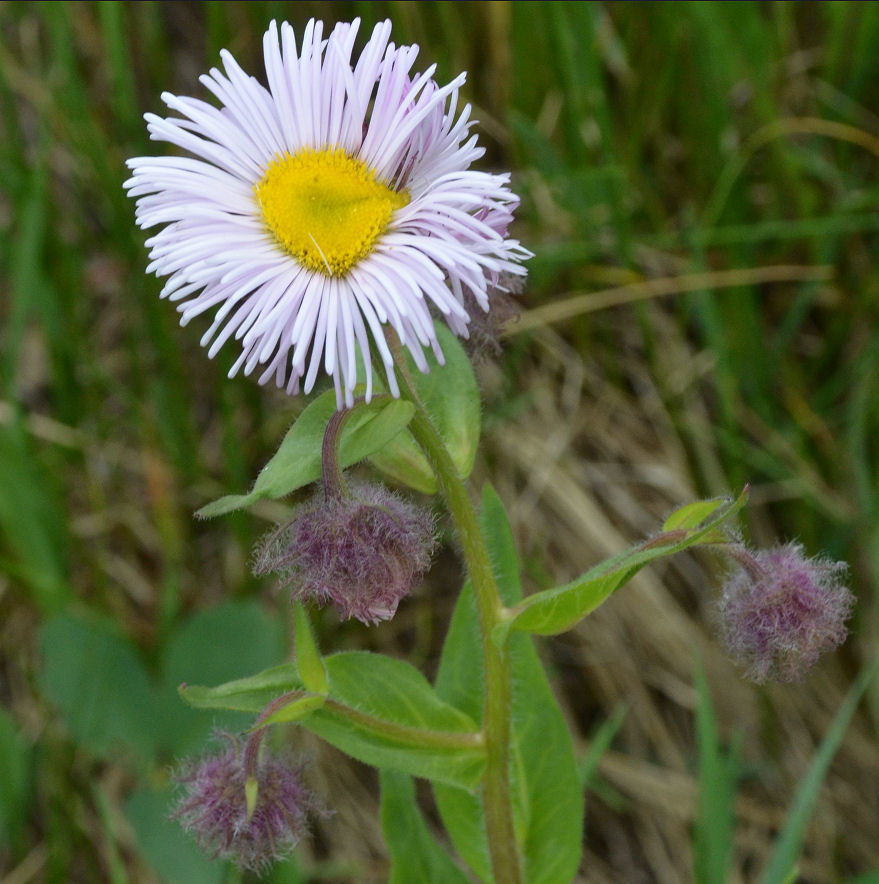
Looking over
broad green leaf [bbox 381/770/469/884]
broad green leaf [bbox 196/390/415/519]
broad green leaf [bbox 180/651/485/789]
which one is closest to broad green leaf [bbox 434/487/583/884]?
broad green leaf [bbox 381/770/469/884]

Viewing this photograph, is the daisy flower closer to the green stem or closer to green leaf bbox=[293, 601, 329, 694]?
the green stem

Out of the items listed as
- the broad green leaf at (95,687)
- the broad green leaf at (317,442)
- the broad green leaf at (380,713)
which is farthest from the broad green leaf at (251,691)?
the broad green leaf at (95,687)

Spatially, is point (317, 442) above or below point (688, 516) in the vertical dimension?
above

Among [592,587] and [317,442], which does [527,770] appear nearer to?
[592,587]

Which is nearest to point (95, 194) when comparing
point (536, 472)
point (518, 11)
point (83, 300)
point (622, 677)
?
point (83, 300)

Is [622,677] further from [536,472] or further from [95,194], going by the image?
[95,194]

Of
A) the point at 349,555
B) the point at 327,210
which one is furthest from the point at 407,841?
the point at 327,210
